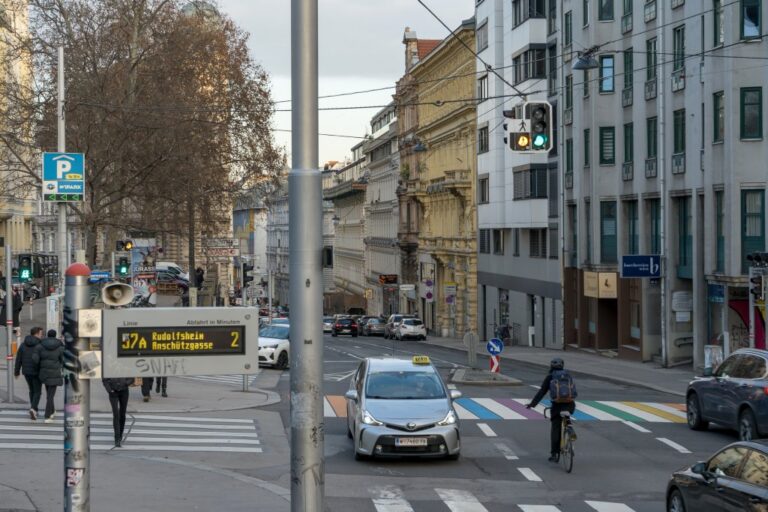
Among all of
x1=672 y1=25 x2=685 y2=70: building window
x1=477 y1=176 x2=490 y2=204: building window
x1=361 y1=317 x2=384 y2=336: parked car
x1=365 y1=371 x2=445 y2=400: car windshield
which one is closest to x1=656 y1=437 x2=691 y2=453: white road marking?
x1=365 y1=371 x2=445 y2=400: car windshield

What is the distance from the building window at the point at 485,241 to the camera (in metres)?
69.4

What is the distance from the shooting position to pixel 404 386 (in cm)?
1939

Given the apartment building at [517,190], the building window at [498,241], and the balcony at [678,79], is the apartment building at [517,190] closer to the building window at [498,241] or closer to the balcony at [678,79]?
the building window at [498,241]

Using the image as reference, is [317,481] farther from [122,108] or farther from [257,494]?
[122,108]

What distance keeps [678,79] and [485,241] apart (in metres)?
30.6

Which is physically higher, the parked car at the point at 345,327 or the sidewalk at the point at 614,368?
the sidewalk at the point at 614,368

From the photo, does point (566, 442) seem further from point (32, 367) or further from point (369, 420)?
point (32, 367)

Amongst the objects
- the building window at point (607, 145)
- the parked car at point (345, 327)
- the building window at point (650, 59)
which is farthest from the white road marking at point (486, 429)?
the parked car at point (345, 327)

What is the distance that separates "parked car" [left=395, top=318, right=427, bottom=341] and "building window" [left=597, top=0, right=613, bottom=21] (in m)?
26.1

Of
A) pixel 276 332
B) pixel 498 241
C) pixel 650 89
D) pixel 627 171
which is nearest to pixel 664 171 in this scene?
pixel 650 89

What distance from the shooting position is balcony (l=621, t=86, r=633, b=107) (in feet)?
151

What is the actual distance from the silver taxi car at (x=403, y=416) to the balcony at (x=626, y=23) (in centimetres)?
2938

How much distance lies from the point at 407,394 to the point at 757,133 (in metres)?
20.9

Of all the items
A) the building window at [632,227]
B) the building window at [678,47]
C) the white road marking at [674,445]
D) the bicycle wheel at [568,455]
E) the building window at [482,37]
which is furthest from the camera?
the building window at [482,37]
